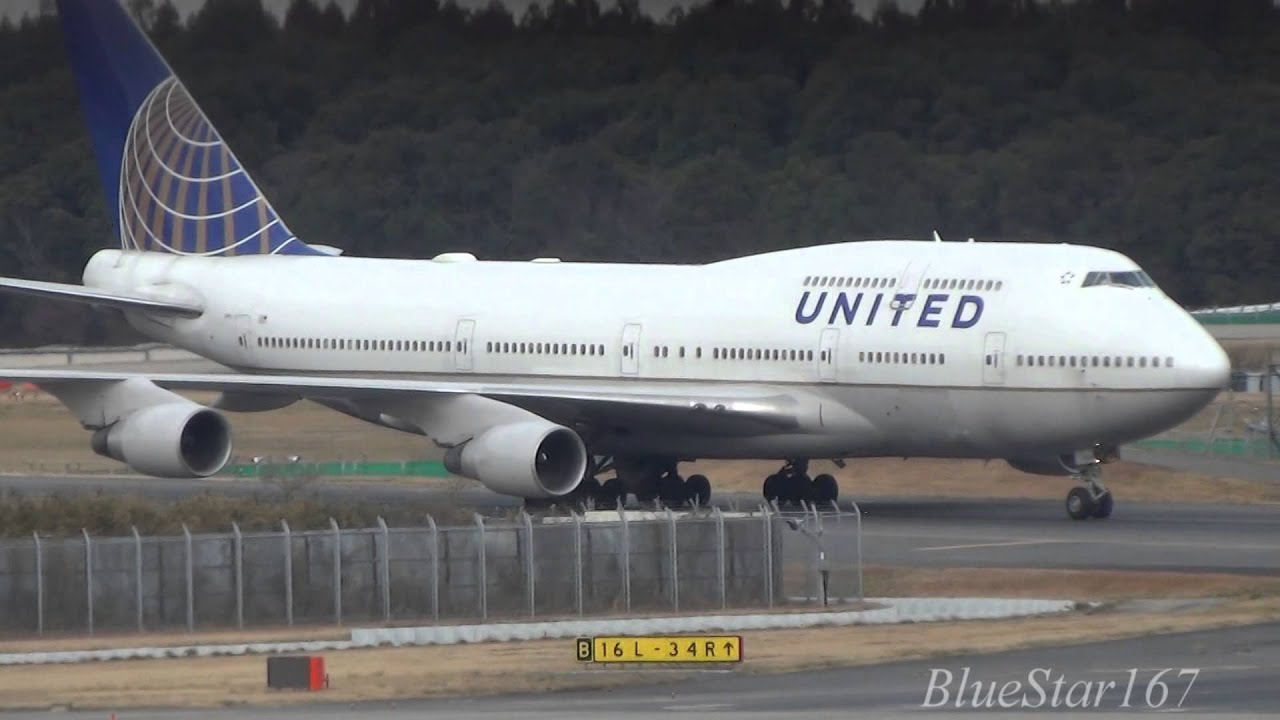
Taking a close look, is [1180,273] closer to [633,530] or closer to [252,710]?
[633,530]

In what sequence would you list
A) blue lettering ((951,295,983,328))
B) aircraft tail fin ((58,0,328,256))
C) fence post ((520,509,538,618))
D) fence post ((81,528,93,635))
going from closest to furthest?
fence post ((81,528,93,635))
fence post ((520,509,538,618))
blue lettering ((951,295,983,328))
aircraft tail fin ((58,0,328,256))

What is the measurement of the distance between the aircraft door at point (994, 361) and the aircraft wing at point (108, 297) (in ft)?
51.2

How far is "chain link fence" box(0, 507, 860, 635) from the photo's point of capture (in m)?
26.8

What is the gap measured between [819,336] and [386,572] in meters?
11.6

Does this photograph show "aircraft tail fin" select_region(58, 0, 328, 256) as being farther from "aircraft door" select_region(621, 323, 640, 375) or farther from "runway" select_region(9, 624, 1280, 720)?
"runway" select_region(9, 624, 1280, 720)

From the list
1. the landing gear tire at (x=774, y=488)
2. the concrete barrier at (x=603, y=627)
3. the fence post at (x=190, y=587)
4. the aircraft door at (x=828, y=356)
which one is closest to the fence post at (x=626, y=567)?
the concrete barrier at (x=603, y=627)

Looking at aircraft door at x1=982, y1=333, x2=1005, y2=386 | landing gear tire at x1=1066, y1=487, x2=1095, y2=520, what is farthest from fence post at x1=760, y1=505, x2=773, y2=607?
landing gear tire at x1=1066, y1=487, x2=1095, y2=520

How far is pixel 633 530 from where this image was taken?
95.8ft

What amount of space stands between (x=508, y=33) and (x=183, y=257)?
47.2 metres

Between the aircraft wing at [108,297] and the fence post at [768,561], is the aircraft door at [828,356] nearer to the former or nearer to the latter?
the fence post at [768,561]

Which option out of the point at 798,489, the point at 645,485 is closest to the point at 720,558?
the point at 798,489

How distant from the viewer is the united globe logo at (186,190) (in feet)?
152

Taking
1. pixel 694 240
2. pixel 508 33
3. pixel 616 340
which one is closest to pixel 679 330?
pixel 616 340

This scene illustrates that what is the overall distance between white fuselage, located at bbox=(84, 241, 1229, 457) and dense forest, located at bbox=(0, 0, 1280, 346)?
110 ft
